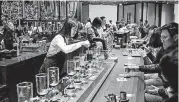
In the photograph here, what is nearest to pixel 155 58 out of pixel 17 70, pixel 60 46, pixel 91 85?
pixel 60 46

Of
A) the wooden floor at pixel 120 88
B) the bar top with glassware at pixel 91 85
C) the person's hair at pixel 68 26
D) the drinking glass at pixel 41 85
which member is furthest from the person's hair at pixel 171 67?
the person's hair at pixel 68 26

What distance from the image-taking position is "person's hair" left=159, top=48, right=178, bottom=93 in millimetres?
1699

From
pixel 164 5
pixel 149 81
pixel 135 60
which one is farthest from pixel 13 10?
pixel 164 5

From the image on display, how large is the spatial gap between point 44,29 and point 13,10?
126cm

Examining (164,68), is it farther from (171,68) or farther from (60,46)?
(60,46)

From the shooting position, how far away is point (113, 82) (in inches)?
121

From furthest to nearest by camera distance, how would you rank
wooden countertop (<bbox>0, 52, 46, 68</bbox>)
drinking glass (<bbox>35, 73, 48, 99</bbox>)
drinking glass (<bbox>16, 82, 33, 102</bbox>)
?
1. wooden countertop (<bbox>0, 52, 46, 68</bbox>)
2. drinking glass (<bbox>35, 73, 48, 99</bbox>)
3. drinking glass (<bbox>16, 82, 33, 102</bbox>)

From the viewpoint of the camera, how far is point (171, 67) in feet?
5.59

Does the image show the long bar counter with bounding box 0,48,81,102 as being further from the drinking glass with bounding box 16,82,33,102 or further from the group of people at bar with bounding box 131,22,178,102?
the drinking glass with bounding box 16,82,33,102

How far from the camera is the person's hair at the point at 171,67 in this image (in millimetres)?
1699

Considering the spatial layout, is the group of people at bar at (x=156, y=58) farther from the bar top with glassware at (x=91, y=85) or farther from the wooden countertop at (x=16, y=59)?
the wooden countertop at (x=16, y=59)

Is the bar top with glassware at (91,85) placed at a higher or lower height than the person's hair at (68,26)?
lower

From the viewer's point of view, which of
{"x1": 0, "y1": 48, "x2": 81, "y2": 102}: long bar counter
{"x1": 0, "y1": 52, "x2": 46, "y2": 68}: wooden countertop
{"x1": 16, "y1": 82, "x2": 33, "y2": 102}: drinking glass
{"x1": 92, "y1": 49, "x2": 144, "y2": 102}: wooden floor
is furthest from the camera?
{"x1": 0, "y1": 52, "x2": 46, "y2": 68}: wooden countertop

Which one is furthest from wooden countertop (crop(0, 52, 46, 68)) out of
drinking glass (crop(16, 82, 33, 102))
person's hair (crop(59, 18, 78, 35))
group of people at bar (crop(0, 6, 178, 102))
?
drinking glass (crop(16, 82, 33, 102))
